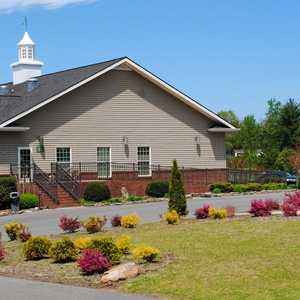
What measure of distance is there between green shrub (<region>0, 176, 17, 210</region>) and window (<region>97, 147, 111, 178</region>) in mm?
6486

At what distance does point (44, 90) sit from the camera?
128 ft

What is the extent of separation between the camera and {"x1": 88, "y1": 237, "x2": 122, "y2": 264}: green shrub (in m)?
13.2

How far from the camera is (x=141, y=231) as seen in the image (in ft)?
60.1

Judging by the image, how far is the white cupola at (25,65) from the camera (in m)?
46.4

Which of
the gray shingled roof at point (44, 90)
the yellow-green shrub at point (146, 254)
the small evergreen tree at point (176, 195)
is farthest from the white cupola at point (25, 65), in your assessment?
the yellow-green shrub at point (146, 254)

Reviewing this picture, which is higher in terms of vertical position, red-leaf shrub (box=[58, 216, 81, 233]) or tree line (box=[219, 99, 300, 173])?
tree line (box=[219, 99, 300, 173])

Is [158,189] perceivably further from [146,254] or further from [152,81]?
[146,254]

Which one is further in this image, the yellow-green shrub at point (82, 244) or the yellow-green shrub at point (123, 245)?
the yellow-green shrub at point (82, 244)

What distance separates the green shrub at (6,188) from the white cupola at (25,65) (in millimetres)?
14732

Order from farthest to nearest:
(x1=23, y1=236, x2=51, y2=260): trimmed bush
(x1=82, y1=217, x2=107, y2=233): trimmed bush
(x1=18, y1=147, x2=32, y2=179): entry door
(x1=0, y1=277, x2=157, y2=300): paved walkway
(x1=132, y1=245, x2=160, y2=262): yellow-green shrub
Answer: (x1=18, y1=147, x2=32, y2=179): entry door → (x1=82, y1=217, x2=107, y2=233): trimmed bush → (x1=23, y1=236, x2=51, y2=260): trimmed bush → (x1=132, y1=245, x2=160, y2=262): yellow-green shrub → (x1=0, y1=277, x2=157, y2=300): paved walkway

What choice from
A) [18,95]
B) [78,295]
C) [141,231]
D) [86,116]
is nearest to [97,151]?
[86,116]

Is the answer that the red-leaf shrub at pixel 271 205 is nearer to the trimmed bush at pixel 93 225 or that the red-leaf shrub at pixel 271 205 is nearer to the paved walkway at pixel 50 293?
the trimmed bush at pixel 93 225

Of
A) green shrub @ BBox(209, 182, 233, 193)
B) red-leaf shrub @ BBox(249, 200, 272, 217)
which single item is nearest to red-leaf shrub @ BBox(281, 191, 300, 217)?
red-leaf shrub @ BBox(249, 200, 272, 217)

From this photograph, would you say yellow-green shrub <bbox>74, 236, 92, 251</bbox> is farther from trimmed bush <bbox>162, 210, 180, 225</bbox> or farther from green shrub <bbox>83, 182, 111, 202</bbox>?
green shrub <bbox>83, 182, 111, 202</bbox>
